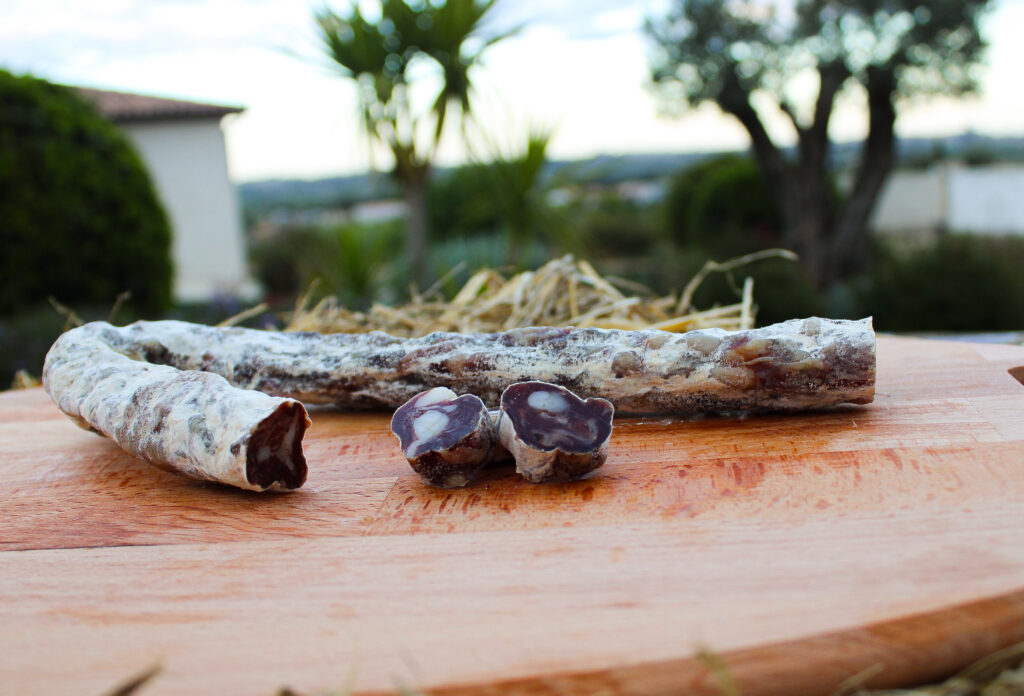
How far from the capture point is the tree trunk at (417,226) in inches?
295

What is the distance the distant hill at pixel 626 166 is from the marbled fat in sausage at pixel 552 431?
5586 mm

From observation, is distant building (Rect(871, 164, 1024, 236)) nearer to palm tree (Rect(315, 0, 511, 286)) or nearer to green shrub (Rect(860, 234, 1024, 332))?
green shrub (Rect(860, 234, 1024, 332))

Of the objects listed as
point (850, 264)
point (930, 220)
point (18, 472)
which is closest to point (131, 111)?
point (850, 264)

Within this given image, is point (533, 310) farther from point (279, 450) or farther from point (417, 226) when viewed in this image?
point (417, 226)

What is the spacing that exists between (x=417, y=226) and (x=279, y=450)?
6.48 m

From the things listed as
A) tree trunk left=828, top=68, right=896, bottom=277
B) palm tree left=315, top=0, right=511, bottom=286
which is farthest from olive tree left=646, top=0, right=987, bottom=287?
palm tree left=315, top=0, right=511, bottom=286

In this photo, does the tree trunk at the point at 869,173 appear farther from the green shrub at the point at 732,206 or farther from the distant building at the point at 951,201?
the distant building at the point at 951,201

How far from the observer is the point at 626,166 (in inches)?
279

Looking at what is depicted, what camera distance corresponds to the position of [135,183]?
7.14 meters

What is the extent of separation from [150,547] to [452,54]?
6597 millimetres

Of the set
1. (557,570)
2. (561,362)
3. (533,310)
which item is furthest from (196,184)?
(557,570)

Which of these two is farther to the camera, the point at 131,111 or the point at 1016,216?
the point at 131,111

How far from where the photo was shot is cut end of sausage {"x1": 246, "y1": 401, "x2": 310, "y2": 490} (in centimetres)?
126

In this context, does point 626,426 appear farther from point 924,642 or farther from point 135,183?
point 135,183
